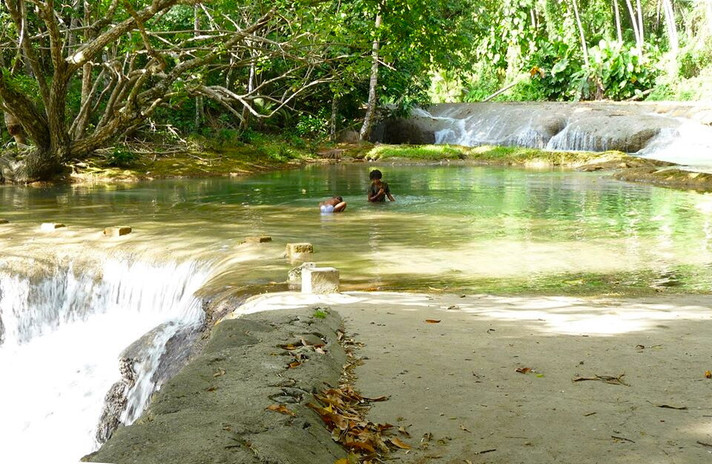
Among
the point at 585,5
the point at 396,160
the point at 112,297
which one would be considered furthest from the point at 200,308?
the point at 585,5

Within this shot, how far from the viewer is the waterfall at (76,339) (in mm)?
7219

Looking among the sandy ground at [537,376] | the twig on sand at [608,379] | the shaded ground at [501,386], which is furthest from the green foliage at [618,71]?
the twig on sand at [608,379]

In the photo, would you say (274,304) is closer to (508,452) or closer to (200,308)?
(200,308)

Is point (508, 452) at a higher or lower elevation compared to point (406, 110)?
lower

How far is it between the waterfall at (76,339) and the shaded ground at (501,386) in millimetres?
1672

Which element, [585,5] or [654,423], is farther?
[585,5]

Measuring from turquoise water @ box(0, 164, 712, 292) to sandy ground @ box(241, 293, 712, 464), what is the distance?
168 centimetres

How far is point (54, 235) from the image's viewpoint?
1162 cm

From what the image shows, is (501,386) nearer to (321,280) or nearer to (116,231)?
(321,280)

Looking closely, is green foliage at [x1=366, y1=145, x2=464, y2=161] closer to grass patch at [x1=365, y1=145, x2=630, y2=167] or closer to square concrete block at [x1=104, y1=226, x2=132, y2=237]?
grass patch at [x1=365, y1=145, x2=630, y2=167]

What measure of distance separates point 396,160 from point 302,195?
39.8 feet

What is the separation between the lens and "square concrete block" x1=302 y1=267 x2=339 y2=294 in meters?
7.43

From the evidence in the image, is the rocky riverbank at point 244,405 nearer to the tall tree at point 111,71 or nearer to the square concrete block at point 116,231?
the square concrete block at point 116,231

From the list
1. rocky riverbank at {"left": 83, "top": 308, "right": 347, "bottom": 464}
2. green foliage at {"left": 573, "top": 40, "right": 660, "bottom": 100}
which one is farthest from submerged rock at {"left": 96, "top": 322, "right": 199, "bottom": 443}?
green foliage at {"left": 573, "top": 40, "right": 660, "bottom": 100}
